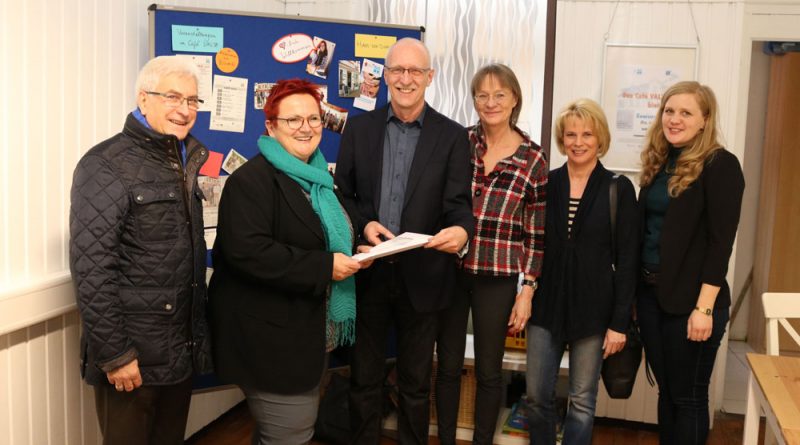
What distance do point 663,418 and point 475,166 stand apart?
107cm

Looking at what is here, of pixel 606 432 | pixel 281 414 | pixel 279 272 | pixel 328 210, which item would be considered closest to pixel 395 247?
pixel 328 210

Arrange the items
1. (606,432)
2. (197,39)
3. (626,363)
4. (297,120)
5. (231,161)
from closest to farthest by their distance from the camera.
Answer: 1. (297,120)
2. (626,363)
3. (197,39)
4. (231,161)
5. (606,432)

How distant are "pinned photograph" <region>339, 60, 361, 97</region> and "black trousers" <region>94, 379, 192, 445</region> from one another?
1474mm

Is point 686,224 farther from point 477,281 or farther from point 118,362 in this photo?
point 118,362

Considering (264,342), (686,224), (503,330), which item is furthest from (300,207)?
(686,224)

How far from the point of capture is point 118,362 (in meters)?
1.63

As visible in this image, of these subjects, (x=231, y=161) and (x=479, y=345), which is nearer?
(x=479, y=345)

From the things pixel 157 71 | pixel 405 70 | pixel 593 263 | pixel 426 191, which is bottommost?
pixel 593 263

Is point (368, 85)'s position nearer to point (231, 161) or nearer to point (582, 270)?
point (231, 161)

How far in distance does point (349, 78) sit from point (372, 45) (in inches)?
7.0

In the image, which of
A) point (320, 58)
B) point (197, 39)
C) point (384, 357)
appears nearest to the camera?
point (384, 357)

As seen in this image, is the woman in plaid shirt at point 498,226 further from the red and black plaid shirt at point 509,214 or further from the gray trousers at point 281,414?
the gray trousers at point 281,414

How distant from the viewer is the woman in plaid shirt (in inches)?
93.1

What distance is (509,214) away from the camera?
→ 2.37 m
